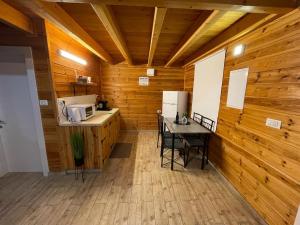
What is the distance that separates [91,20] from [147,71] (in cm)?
294

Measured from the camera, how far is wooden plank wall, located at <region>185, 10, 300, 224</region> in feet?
4.67

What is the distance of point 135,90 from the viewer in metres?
5.07

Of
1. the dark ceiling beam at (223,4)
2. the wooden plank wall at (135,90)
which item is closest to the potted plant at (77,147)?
the dark ceiling beam at (223,4)

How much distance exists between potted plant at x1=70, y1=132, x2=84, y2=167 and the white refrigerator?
9.11 feet

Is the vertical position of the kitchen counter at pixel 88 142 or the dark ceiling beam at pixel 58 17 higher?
the dark ceiling beam at pixel 58 17

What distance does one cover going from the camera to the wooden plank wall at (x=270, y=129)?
56.1 inches

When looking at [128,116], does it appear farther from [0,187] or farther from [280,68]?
[280,68]

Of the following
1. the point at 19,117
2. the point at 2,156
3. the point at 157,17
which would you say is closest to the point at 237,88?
the point at 157,17

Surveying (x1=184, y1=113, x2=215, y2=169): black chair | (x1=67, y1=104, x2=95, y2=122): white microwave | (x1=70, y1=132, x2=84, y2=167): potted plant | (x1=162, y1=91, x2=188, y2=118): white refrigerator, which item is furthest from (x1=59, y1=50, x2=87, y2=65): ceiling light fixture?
(x1=184, y1=113, x2=215, y2=169): black chair

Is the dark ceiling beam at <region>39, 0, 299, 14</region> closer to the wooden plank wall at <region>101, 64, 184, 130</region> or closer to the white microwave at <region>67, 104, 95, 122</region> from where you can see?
the white microwave at <region>67, 104, 95, 122</region>

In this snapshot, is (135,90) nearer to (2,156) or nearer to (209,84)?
(209,84)

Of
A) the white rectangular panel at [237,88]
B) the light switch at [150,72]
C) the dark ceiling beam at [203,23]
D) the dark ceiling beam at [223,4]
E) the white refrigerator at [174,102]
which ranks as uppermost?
the dark ceiling beam at [203,23]

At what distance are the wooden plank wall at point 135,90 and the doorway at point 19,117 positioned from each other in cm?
272

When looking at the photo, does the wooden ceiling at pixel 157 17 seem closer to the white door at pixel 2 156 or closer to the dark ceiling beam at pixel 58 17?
the dark ceiling beam at pixel 58 17
